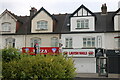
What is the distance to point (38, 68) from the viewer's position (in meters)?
7.06

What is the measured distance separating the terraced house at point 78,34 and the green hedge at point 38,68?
14.8 meters

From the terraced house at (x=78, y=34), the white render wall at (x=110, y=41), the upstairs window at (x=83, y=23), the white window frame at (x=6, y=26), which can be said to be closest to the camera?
the white render wall at (x=110, y=41)

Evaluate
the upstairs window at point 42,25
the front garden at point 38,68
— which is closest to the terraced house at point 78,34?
the upstairs window at point 42,25

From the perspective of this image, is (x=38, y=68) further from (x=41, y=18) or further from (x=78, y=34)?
(x=41, y=18)

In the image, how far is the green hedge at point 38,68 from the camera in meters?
7.00

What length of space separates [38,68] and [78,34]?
1582 cm

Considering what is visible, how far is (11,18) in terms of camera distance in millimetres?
24391

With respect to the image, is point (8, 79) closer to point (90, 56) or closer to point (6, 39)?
point (90, 56)

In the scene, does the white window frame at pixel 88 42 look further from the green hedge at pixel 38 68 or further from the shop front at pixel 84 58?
the green hedge at pixel 38 68

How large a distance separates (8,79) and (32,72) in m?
1.13

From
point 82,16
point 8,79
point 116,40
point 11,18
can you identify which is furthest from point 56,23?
point 8,79

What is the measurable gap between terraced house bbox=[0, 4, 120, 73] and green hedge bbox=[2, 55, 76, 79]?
14788 millimetres

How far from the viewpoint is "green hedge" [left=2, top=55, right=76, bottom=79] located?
700cm

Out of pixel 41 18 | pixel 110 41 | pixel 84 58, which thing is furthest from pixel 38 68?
pixel 41 18
